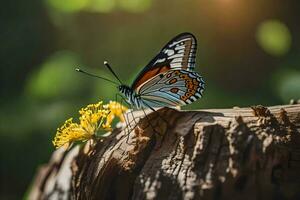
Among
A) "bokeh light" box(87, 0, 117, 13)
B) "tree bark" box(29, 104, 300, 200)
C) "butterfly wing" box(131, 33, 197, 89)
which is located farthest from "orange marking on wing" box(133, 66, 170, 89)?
"bokeh light" box(87, 0, 117, 13)

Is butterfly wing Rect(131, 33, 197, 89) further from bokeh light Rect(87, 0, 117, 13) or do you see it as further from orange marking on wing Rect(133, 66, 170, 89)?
bokeh light Rect(87, 0, 117, 13)

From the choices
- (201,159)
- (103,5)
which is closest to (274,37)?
(103,5)

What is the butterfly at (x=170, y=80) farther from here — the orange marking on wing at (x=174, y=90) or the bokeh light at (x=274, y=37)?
the bokeh light at (x=274, y=37)

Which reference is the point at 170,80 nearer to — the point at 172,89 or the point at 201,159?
the point at 172,89

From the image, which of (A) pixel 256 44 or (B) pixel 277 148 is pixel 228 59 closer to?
(A) pixel 256 44

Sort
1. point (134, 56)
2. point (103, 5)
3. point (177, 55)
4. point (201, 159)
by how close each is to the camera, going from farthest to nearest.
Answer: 1. point (134, 56)
2. point (103, 5)
3. point (177, 55)
4. point (201, 159)
